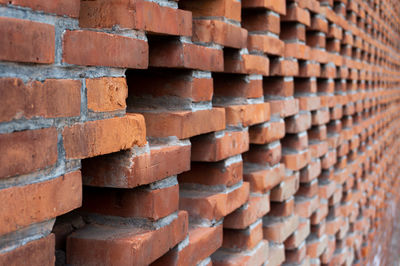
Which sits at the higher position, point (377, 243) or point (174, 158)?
point (174, 158)

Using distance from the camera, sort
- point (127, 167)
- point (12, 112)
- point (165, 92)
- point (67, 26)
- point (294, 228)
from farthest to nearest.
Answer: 1. point (294, 228)
2. point (165, 92)
3. point (127, 167)
4. point (67, 26)
5. point (12, 112)

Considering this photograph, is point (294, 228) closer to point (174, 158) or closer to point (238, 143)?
point (238, 143)

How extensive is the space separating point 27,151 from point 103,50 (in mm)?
266

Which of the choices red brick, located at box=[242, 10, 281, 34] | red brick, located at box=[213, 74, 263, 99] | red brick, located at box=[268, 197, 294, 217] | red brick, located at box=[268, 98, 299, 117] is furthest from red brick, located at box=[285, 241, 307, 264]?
red brick, located at box=[242, 10, 281, 34]

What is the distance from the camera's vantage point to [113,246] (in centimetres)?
109

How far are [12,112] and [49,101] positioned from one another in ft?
0.27

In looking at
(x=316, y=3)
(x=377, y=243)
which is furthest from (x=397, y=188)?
(x=316, y=3)

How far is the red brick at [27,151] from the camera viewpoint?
0.80 m

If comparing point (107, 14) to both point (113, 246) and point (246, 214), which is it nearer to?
point (113, 246)

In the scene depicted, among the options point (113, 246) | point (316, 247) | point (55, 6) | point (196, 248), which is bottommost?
point (316, 247)

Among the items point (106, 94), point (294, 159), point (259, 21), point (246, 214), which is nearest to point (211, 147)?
point (246, 214)

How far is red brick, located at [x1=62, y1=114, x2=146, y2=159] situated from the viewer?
3.05 feet

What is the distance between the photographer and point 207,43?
4.98ft

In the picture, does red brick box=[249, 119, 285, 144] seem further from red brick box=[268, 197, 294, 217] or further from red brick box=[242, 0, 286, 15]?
red brick box=[242, 0, 286, 15]
